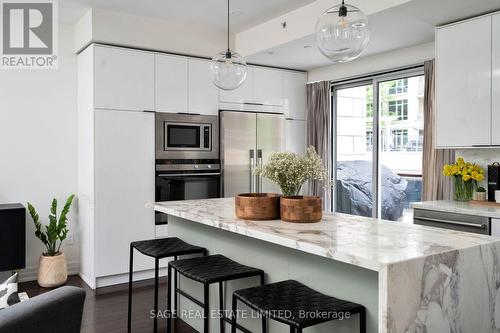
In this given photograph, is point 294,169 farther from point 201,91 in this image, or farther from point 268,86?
point 268,86

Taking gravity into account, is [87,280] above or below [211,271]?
below

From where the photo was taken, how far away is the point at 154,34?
463 centimetres

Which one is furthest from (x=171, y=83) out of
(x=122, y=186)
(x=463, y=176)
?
(x=463, y=176)

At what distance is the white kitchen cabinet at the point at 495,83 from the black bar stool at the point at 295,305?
2338mm

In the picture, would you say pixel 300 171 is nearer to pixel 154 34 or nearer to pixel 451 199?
pixel 451 199

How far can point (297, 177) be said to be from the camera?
2408 mm

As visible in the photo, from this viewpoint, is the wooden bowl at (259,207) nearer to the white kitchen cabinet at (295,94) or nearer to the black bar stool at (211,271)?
the black bar stool at (211,271)

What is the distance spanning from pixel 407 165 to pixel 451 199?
2.51 ft

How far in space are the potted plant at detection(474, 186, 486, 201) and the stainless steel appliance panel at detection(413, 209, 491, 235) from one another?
53 cm

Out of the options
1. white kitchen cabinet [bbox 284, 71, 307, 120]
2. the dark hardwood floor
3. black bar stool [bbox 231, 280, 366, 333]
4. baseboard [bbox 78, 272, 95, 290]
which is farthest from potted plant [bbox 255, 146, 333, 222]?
white kitchen cabinet [bbox 284, 71, 307, 120]

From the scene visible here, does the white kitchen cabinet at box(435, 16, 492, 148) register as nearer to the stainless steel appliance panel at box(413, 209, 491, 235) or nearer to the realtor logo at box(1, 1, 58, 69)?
the stainless steel appliance panel at box(413, 209, 491, 235)

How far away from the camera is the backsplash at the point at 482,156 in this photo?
150 inches

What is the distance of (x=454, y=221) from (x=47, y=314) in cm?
299

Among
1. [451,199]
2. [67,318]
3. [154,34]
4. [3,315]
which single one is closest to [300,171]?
[67,318]
